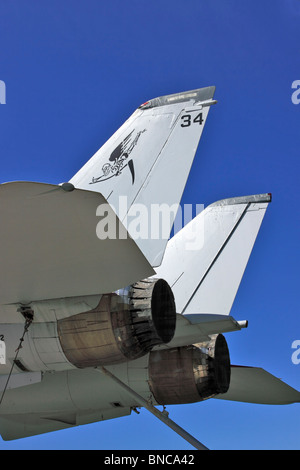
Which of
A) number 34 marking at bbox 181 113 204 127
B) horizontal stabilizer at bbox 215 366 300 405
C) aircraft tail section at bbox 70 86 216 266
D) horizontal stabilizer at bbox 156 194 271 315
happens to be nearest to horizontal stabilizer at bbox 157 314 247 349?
aircraft tail section at bbox 70 86 216 266

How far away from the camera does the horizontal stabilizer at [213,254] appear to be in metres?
7.16

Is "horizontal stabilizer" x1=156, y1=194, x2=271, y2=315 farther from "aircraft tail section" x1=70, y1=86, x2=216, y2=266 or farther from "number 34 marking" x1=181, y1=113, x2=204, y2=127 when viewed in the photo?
"number 34 marking" x1=181, y1=113, x2=204, y2=127

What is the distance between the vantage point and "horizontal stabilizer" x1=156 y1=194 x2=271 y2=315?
7164 millimetres

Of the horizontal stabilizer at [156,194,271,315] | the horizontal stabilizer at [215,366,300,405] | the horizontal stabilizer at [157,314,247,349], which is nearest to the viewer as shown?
the horizontal stabilizer at [157,314,247,349]

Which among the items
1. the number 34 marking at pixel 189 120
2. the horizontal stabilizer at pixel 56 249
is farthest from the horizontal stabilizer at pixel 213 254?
the horizontal stabilizer at pixel 56 249

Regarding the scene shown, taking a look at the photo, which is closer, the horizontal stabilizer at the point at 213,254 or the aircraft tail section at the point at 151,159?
the aircraft tail section at the point at 151,159

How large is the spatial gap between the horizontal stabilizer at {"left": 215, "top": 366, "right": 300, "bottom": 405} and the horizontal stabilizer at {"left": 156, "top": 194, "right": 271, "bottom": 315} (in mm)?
834

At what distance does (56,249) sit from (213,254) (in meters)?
4.25

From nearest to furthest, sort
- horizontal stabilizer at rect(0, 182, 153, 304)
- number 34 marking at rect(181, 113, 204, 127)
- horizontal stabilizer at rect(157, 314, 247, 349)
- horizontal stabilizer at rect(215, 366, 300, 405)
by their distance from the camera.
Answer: horizontal stabilizer at rect(0, 182, 153, 304)
horizontal stabilizer at rect(157, 314, 247, 349)
number 34 marking at rect(181, 113, 204, 127)
horizontal stabilizer at rect(215, 366, 300, 405)

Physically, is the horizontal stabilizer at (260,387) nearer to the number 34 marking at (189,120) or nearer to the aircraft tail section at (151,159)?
the aircraft tail section at (151,159)

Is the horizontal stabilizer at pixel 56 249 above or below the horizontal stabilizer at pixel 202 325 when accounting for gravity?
above

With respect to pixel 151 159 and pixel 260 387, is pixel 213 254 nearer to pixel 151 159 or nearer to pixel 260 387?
pixel 260 387

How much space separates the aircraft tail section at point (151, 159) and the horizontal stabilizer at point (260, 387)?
243 cm

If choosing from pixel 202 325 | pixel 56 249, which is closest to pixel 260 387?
pixel 202 325
